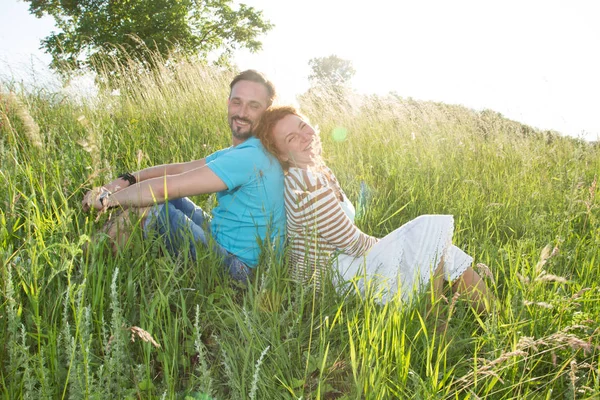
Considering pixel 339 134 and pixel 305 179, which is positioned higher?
pixel 339 134

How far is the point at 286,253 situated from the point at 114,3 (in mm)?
19088

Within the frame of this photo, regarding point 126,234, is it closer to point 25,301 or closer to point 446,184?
point 25,301

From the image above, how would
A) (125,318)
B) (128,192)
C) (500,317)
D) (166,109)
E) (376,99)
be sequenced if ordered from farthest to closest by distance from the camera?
(376,99)
(166,109)
(128,192)
(500,317)
(125,318)

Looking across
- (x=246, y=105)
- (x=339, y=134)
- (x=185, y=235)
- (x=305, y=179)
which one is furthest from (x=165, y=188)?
(x=339, y=134)

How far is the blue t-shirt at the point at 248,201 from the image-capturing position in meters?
2.20

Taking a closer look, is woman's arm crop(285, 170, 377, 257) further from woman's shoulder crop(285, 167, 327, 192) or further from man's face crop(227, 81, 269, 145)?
man's face crop(227, 81, 269, 145)

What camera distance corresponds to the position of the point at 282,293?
6.59 feet

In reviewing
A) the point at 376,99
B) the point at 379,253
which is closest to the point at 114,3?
the point at 376,99

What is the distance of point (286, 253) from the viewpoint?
2146 millimetres

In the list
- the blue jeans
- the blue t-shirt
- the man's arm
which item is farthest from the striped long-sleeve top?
the man's arm

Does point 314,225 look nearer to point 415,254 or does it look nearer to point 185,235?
point 415,254

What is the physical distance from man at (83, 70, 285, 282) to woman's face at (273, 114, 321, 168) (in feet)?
0.33

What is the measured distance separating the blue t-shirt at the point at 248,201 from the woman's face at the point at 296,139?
97mm

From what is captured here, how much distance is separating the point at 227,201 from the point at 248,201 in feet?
0.45
